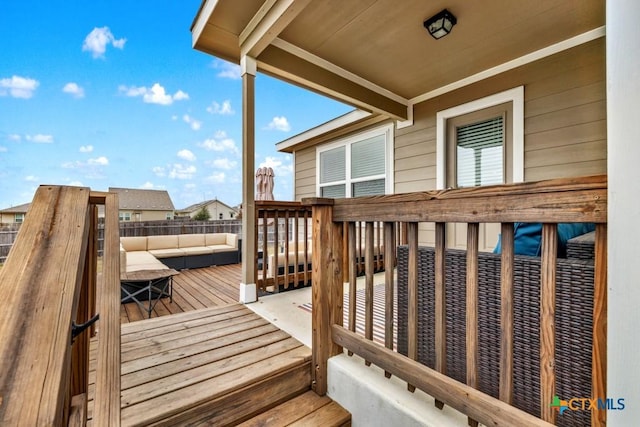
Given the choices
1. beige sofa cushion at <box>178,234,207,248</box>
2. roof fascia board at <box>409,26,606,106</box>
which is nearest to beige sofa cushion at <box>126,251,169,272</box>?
beige sofa cushion at <box>178,234,207,248</box>

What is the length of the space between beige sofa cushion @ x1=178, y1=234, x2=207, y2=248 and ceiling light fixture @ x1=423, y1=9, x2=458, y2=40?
5.30 meters

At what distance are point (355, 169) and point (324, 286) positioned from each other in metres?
3.92

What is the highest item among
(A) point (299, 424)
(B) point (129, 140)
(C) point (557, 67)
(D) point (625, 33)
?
(B) point (129, 140)

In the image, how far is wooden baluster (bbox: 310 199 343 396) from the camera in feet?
5.97

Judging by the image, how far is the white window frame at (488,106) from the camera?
3406mm

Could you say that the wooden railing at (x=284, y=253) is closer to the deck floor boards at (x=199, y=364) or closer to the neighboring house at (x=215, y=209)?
the deck floor boards at (x=199, y=364)

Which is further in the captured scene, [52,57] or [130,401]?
[52,57]

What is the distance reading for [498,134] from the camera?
144 inches

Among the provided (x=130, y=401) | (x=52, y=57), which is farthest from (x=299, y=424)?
(x=52, y=57)

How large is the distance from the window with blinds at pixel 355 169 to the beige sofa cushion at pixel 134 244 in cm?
366

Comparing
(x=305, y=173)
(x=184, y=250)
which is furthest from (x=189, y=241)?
(x=305, y=173)

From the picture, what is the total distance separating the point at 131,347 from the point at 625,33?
2.88m

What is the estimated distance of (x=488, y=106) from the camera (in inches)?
145

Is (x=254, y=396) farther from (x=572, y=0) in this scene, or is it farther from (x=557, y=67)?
(x=557, y=67)
